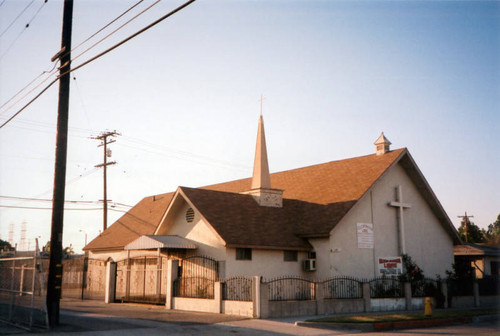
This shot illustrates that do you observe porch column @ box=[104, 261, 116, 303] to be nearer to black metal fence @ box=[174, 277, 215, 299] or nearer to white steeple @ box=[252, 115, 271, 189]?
black metal fence @ box=[174, 277, 215, 299]

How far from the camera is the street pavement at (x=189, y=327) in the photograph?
49.8 ft

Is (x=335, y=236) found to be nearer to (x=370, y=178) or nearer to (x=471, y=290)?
(x=370, y=178)

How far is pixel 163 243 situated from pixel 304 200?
31.2 feet

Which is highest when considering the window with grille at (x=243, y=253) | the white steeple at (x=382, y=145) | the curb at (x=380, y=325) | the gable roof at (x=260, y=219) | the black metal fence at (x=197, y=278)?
the white steeple at (x=382, y=145)

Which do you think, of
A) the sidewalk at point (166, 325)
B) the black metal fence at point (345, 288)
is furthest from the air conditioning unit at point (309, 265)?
the sidewalk at point (166, 325)

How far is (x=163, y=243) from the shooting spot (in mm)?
23844

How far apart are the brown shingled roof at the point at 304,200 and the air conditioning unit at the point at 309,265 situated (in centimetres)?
84

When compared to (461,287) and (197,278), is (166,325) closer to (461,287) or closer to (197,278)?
(197,278)

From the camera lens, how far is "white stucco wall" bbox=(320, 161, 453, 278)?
2542 cm

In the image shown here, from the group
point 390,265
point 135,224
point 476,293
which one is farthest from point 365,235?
point 135,224

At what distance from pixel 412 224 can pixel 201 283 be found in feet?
46.4

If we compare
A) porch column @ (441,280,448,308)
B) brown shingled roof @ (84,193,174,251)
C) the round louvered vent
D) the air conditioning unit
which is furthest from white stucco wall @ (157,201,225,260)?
porch column @ (441,280,448,308)

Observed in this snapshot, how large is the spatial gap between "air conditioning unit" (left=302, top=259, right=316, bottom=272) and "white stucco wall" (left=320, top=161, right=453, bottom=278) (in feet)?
1.22

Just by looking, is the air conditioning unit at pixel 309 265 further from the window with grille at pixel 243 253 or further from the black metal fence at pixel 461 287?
the black metal fence at pixel 461 287
